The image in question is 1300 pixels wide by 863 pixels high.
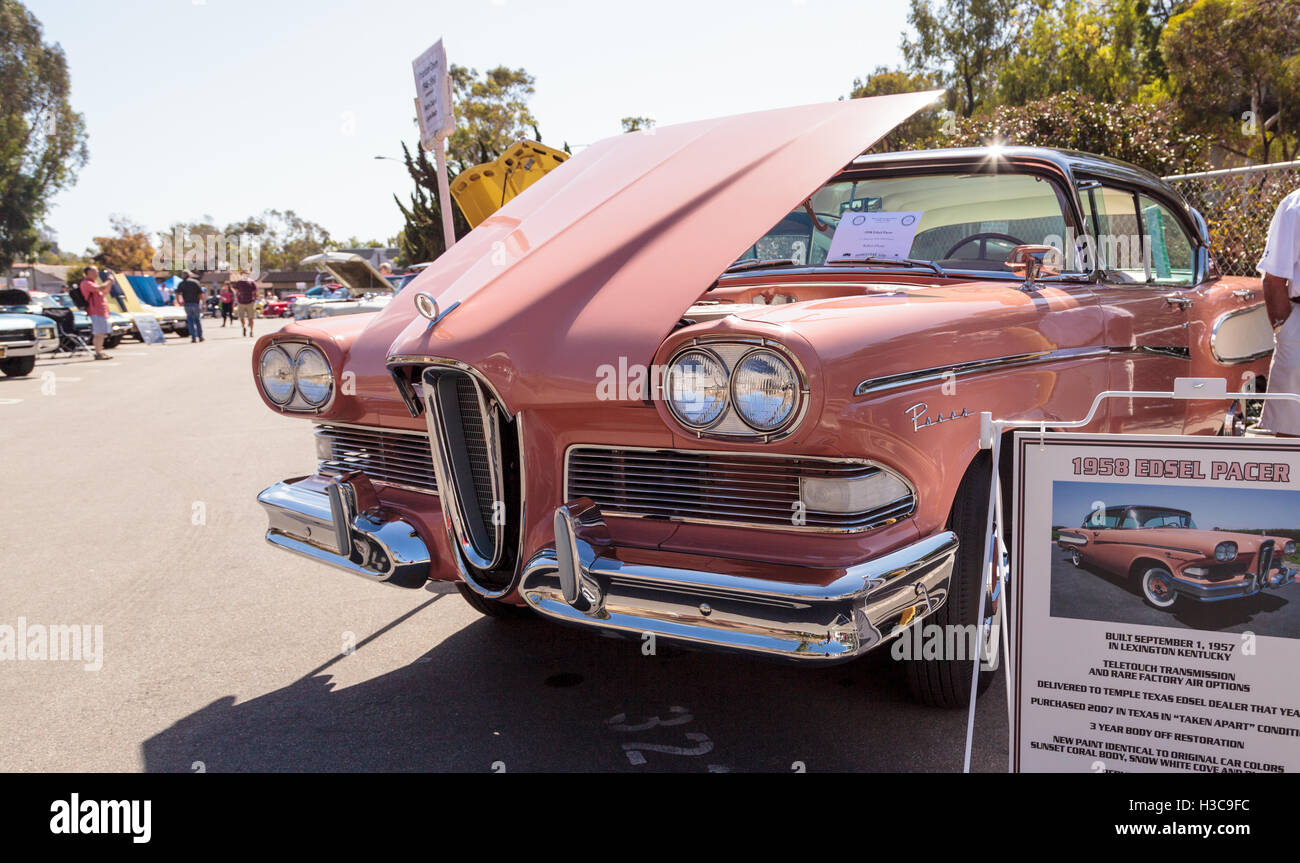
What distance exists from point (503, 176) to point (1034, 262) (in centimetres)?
476

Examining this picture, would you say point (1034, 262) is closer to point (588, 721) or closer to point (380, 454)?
point (588, 721)

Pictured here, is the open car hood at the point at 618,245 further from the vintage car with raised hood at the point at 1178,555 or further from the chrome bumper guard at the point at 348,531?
the vintage car with raised hood at the point at 1178,555

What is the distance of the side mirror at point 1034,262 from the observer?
8.95 ft

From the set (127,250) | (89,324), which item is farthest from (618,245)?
(127,250)

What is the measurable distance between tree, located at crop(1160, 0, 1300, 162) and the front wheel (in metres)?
20.8

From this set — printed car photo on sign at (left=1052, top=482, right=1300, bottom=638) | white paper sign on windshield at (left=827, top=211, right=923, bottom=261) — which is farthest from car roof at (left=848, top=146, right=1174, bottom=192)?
printed car photo on sign at (left=1052, top=482, right=1300, bottom=638)

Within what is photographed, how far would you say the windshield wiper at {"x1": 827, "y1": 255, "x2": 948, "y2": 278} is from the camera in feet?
9.95

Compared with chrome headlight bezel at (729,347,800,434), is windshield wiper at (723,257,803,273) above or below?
above

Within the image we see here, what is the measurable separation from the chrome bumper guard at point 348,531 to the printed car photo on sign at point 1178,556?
5.56ft

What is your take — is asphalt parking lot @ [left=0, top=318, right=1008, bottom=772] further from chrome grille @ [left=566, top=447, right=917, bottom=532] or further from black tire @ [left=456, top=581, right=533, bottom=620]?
chrome grille @ [left=566, top=447, right=917, bottom=532]

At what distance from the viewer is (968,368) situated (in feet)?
7.64

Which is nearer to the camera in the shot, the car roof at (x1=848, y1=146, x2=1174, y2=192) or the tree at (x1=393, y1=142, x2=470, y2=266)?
the car roof at (x1=848, y1=146, x2=1174, y2=192)
